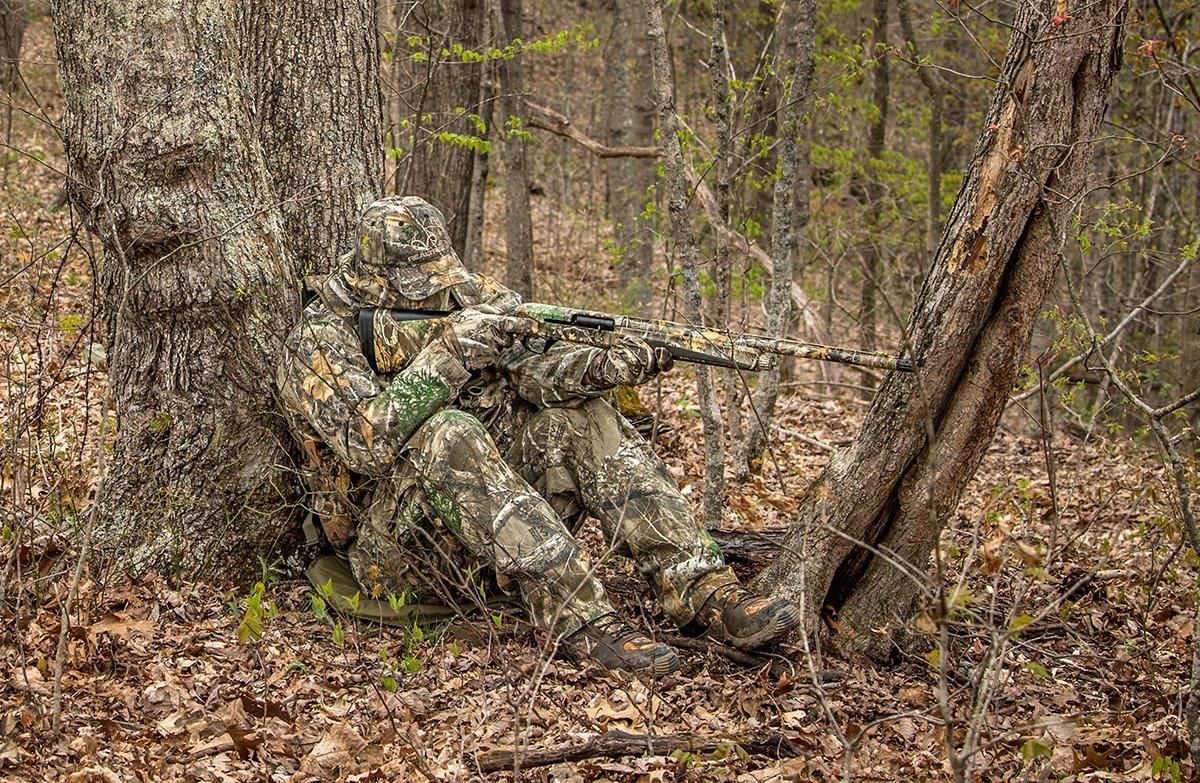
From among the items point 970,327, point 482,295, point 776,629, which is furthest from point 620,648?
point 970,327

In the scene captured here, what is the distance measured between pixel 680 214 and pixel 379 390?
6.51 feet

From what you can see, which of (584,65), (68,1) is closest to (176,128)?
(68,1)

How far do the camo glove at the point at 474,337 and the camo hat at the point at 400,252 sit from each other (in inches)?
9.6

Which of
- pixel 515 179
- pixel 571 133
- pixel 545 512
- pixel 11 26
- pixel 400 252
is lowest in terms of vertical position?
pixel 545 512

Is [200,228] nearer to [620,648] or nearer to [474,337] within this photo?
[474,337]

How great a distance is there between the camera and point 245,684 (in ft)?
13.4

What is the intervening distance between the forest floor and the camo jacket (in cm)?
54

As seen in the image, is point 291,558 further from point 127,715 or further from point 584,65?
point 584,65

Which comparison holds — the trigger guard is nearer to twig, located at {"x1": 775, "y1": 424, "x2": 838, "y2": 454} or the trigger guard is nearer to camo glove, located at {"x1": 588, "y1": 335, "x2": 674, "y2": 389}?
camo glove, located at {"x1": 588, "y1": 335, "x2": 674, "y2": 389}

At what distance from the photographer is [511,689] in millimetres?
4141

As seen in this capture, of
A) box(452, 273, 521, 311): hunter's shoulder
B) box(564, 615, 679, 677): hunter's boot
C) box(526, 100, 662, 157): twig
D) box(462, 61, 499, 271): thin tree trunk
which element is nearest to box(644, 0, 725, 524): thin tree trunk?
box(452, 273, 521, 311): hunter's shoulder

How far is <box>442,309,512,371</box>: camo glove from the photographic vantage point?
468cm

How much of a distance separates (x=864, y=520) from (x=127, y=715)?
2881 millimetres

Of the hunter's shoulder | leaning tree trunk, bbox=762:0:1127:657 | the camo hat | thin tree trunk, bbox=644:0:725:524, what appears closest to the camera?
leaning tree trunk, bbox=762:0:1127:657
